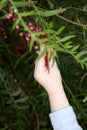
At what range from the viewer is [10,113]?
1243mm

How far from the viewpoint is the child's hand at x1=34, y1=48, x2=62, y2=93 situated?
3.06ft

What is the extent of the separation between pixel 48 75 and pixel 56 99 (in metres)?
0.06

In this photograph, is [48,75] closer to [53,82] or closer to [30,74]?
[53,82]

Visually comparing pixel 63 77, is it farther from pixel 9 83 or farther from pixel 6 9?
pixel 6 9

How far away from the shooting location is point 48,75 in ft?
3.14

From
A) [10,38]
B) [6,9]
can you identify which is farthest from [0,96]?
[6,9]

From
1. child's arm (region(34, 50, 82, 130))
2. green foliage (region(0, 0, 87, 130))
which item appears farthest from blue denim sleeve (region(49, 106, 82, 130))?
green foliage (region(0, 0, 87, 130))

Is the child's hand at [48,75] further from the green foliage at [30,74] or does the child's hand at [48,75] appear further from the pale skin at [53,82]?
the green foliage at [30,74]

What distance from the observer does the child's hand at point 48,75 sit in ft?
3.06

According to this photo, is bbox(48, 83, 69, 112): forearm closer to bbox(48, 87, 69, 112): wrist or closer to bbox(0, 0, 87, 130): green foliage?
bbox(48, 87, 69, 112): wrist

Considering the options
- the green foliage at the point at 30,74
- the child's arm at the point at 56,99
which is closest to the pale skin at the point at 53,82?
the child's arm at the point at 56,99

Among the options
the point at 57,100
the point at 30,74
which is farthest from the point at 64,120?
the point at 30,74

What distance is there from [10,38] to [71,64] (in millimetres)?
205

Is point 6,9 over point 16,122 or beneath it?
over
